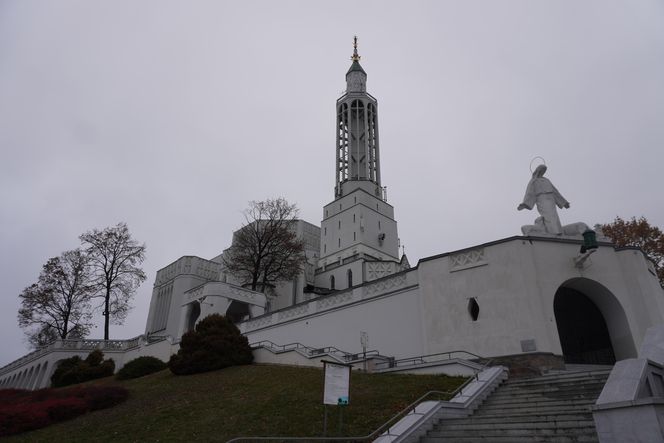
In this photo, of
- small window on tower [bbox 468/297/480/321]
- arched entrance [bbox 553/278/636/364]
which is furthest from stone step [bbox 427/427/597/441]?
arched entrance [bbox 553/278/636/364]

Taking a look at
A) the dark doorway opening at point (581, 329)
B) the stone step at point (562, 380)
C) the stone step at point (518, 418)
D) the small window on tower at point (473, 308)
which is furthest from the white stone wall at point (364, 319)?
the stone step at point (518, 418)

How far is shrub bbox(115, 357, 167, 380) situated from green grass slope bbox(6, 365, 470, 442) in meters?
8.40

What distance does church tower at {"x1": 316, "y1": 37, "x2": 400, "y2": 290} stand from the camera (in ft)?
155

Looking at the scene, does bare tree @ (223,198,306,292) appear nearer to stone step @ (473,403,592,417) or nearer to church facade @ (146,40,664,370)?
church facade @ (146,40,664,370)

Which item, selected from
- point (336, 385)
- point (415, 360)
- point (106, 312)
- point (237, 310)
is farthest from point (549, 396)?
point (106, 312)

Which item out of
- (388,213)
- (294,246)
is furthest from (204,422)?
(388,213)

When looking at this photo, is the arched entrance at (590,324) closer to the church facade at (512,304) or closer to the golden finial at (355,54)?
the church facade at (512,304)

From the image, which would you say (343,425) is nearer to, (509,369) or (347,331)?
(509,369)

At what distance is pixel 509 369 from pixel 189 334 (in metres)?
16.8

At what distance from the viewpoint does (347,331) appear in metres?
24.9

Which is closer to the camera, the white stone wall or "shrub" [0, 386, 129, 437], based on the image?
"shrub" [0, 386, 129, 437]

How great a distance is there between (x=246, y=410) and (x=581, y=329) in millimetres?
16451

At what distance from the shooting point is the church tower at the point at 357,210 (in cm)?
4738

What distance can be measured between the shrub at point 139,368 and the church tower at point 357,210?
2139cm
